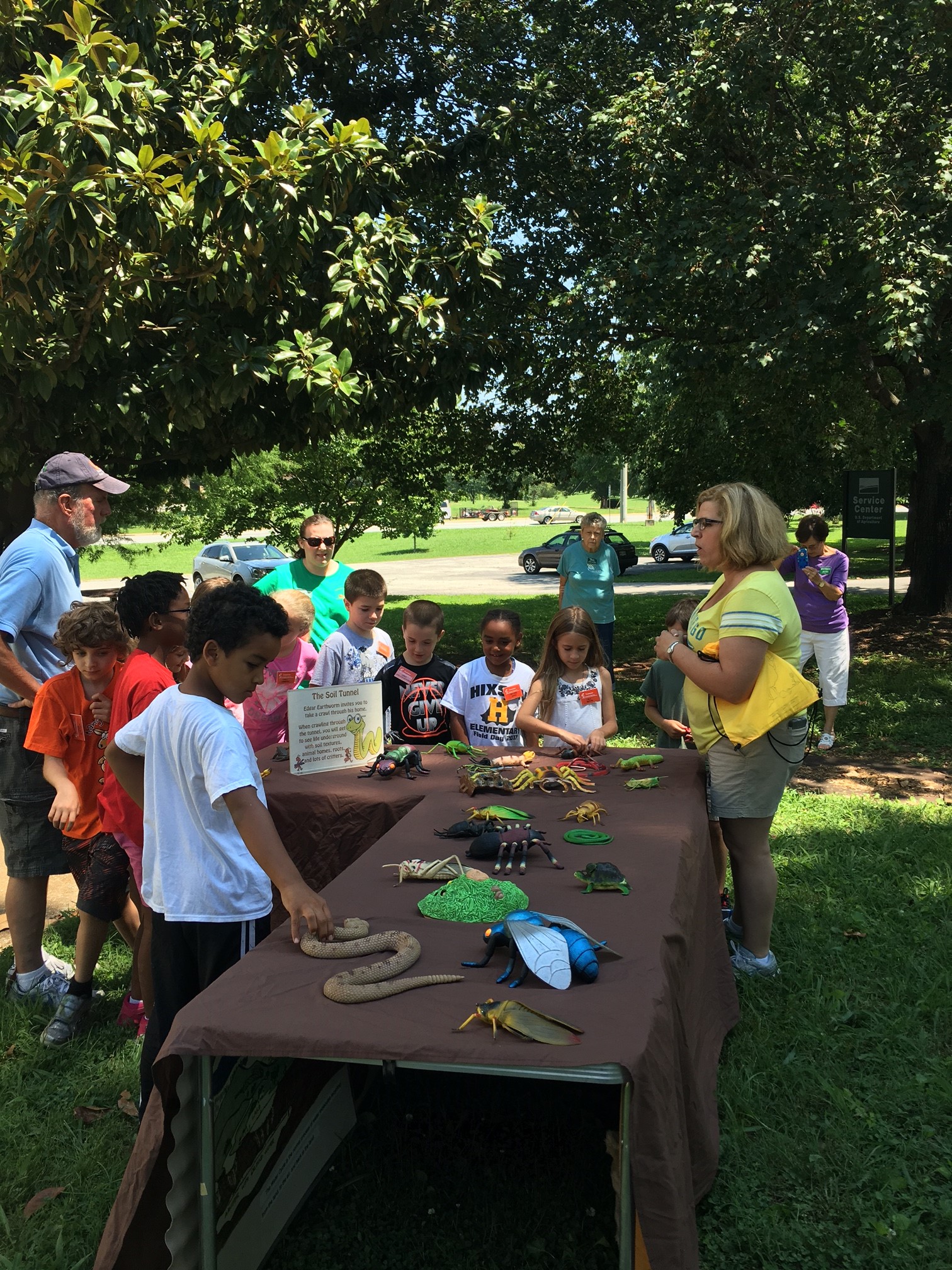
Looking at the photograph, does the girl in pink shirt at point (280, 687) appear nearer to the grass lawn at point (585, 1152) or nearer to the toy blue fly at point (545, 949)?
the grass lawn at point (585, 1152)

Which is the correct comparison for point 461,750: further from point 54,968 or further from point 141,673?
point 54,968

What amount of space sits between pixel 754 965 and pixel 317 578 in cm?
321

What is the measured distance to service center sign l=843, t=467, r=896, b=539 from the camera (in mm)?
11953

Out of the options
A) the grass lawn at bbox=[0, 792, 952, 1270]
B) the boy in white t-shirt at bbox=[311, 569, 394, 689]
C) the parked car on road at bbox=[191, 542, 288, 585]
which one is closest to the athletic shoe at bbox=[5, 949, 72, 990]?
the grass lawn at bbox=[0, 792, 952, 1270]

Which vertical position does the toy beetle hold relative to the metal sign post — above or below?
below

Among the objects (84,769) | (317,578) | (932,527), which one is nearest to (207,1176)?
(84,769)

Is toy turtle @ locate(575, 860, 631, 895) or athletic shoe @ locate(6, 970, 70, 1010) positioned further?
athletic shoe @ locate(6, 970, 70, 1010)

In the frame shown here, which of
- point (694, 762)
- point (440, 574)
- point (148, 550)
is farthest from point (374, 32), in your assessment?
point (148, 550)

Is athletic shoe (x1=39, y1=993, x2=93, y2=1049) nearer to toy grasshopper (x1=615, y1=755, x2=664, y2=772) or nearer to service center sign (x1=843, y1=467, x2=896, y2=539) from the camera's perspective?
toy grasshopper (x1=615, y1=755, x2=664, y2=772)

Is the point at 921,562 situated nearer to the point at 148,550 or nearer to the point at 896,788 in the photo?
the point at 896,788

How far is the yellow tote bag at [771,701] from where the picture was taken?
347 centimetres

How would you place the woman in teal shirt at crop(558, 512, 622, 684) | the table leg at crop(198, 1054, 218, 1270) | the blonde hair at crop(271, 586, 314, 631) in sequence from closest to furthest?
the table leg at crop(198, 1054, 218, 1270)
the blonde hair at crop(271, 586, 314, 631)
the woman in teal shirt at crop(558, 512, 622, 684)

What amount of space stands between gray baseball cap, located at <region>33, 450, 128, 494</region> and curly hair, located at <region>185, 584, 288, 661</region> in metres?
1.67

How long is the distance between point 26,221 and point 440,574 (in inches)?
1015
